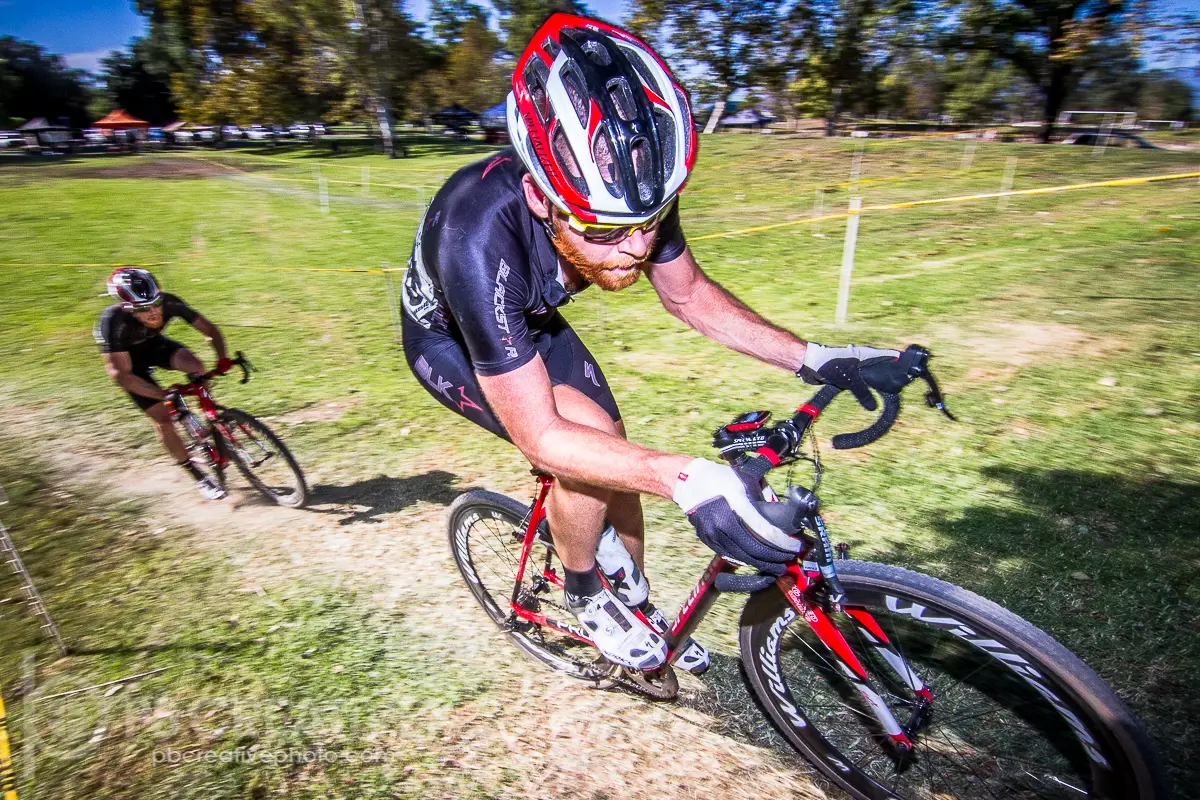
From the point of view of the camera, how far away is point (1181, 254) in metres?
9.07

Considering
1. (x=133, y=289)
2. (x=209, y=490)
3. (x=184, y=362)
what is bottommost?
(x=209, y=490)

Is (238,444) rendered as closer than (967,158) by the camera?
Yes

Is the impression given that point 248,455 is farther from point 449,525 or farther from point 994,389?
point 994,389

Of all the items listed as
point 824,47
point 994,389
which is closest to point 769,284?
point 994,389

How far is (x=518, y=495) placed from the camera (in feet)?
16.2

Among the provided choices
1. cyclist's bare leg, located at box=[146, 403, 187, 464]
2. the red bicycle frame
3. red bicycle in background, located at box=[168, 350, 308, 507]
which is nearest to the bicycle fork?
the red bicycle frame

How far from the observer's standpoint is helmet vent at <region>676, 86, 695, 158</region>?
227cm

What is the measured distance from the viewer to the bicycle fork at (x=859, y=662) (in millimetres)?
2236

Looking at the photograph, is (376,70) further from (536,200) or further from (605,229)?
(605,229)

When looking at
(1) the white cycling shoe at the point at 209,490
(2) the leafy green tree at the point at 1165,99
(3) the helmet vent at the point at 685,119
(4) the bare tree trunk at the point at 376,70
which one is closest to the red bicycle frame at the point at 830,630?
(3) the helmet vent at the point at 685,119

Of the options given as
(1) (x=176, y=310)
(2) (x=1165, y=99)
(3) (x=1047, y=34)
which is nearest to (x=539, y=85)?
(1) (x=176, y=310)

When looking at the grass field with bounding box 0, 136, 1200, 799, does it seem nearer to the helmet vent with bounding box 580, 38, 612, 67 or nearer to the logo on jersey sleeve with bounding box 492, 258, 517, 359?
the logo on jersey sleeve with bounding box 492, 258, 517, 359

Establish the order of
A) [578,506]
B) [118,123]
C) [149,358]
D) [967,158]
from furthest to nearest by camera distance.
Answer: [118,123] → [967,158] → [149,358] → [578,506]

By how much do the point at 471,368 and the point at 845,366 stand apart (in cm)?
140
